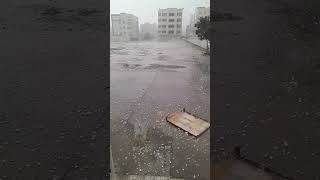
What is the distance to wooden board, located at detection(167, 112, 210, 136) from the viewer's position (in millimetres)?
4567

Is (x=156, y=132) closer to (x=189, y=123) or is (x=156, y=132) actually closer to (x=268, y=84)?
(x=189, y=123)

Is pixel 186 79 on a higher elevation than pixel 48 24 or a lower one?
lower

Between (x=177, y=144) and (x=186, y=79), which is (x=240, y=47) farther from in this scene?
(x=186, y=79)

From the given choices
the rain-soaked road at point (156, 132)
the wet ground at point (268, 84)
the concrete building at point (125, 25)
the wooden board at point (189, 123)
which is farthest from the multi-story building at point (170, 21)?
the wet ground at point (268, 84)

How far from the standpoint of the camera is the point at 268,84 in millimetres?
1191

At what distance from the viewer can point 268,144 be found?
1255 mm

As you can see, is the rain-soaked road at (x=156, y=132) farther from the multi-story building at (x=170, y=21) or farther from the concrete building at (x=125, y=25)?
the concrete building at (x=125, y=25)

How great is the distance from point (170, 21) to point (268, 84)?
186 feet

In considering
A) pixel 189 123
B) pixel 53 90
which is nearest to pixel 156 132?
pixel 189 123

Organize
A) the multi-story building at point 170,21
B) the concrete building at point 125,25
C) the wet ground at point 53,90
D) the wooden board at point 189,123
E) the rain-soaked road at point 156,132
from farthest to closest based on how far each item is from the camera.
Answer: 1. the concrete building at point 125,25
2. the multi-story building at point 170,21
3. the wooden board at point 189,123
4. the rain-soaked road at point 156,132
5. the wet ground at point 53,90

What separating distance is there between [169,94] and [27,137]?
610cm

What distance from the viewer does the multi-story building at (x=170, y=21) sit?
55156mm

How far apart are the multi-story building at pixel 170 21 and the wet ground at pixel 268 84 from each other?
2201 inches

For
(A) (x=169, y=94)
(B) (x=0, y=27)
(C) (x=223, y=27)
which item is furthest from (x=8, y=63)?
(A) (x=169, y=94)
